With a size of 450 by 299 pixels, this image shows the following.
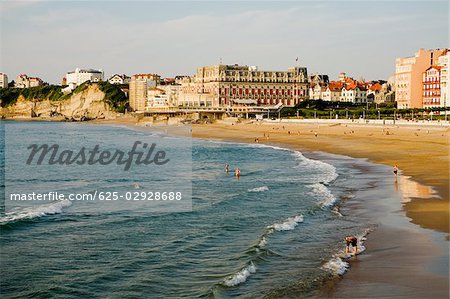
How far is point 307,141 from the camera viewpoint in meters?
67.8

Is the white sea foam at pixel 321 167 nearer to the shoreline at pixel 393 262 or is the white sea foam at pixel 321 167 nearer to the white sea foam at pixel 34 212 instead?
the shoreline at pixel 393 262

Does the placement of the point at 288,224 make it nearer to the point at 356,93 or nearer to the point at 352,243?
the point at 352,243

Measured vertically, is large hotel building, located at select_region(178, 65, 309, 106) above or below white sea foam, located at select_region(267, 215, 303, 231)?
above

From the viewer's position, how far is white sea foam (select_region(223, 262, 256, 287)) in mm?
14817

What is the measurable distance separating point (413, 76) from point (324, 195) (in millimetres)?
91112

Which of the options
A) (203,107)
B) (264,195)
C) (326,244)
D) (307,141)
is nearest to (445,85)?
(307,141)

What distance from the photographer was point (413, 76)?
370 ft

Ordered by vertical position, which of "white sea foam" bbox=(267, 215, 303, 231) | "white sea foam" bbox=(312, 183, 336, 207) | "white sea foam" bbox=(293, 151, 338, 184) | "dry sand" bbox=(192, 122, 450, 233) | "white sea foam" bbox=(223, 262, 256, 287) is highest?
"dry sand" bbox=(192, 122, 450, 233)

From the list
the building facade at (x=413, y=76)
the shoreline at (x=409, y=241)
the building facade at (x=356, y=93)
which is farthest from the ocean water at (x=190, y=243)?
the building facade at (x=356, y=93)

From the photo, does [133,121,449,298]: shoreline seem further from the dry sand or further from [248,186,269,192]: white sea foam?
[248,186,269,192]: white sea foam

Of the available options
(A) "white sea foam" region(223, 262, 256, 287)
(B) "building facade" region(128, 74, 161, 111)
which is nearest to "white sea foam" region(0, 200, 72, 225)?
(A) "white sea foam" region(223, 262, 256, 287)

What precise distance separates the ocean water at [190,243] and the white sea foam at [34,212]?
0.04 m

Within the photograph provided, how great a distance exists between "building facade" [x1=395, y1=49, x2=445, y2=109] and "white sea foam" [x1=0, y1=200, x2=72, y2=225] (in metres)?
94.0

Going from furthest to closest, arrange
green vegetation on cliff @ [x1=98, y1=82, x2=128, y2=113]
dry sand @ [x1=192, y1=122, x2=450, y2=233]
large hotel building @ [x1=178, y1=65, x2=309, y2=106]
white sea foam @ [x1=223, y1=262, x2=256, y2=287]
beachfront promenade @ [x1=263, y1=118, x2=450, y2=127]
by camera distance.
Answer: green vegetation on cliff @ [x1=98, y1=82, x2=128, y2=113], large hotel building @ [x1=178, y1=65, x2=309, y2=106], beachfront promenade @ [x1=263, y1=118, x2=450, y2=127], dry sand @ [x1=192, y1=122, x2=450, y2=233], white sea foam @ [x1=223, y1=262, x2=256, y2=287]
